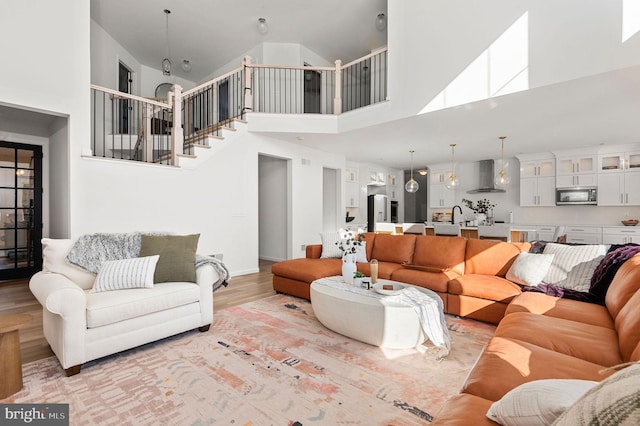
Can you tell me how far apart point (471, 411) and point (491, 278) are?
8.85 ft

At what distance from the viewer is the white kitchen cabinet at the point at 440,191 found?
8992mm

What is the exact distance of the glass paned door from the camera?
17.3 feet

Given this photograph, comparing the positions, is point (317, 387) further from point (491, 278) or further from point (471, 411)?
point (491, 278)

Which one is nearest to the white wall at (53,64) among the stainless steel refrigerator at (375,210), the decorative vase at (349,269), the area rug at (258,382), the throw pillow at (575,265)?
the area rug at (258,382)

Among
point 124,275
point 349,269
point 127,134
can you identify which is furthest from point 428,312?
point 127,134

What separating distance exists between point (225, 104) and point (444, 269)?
6836 mm

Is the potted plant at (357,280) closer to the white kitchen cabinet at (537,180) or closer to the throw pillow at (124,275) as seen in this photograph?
the throw pillow at (124,275)

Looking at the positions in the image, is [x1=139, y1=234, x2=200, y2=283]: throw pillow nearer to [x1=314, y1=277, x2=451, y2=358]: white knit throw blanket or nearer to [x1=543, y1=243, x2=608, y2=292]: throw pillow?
[x1=314, y1=277, x2=451, y2=358]: white knit throw blanket

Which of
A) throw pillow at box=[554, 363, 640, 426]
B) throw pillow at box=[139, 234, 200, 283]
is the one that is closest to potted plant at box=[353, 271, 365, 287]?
throw pillow at box=[139, 234, 200, 283]

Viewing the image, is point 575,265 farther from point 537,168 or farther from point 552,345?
point 537,168

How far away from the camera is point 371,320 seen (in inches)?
101

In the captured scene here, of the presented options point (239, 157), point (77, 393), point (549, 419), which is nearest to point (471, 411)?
point (549, 419)

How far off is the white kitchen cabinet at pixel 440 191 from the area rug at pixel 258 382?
6.67 meters

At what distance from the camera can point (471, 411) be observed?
112 centimetres
